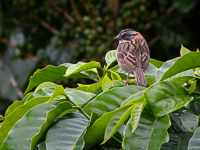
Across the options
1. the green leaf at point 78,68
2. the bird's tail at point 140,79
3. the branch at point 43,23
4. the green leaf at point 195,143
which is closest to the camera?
Result: the green leaf at point 195,143

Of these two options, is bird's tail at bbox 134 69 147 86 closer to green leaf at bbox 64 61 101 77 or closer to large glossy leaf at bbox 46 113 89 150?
green leaf at bbox 64 61 101 77

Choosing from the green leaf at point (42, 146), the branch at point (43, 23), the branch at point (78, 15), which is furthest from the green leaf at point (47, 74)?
the branch at point (43, 23)

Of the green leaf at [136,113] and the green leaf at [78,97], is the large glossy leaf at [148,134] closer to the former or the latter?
the green leaf at [136,113]

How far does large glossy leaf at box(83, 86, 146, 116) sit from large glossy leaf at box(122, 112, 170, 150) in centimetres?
11

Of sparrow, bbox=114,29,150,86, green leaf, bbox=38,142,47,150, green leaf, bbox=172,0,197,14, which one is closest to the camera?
green leaf, bbox=38,142,47,150

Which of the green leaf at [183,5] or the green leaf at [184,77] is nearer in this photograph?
the green leaf at [184,77]

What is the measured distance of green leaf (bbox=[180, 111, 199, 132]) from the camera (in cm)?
91

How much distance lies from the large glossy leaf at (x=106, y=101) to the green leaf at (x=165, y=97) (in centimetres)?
11

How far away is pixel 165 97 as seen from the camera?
959mm

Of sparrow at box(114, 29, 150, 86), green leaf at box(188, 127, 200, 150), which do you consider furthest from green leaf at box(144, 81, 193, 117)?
sparrow at box(114, 29, 150, 86)

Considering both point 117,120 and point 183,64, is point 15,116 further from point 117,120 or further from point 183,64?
point 183,64

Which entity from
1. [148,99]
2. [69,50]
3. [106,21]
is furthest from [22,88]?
[148,99]

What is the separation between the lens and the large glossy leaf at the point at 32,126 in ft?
2.89

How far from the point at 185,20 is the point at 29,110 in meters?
4.54
